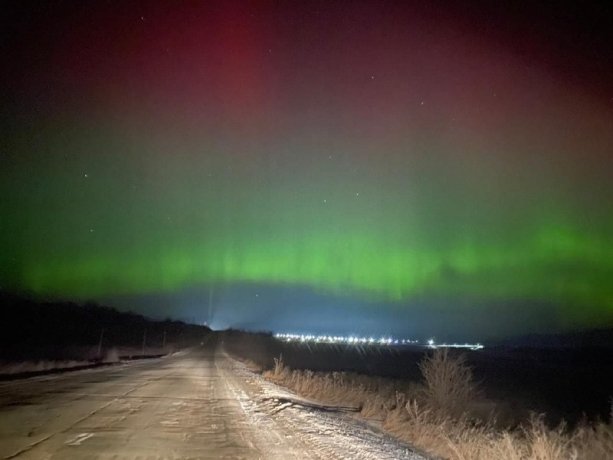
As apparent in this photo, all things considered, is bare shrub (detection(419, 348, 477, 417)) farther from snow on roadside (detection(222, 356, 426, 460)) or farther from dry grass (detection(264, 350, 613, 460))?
snow on roadside (detection(222, 356, 426, 460))

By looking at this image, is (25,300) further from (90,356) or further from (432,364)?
(432,364)

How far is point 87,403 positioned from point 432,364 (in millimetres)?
14836

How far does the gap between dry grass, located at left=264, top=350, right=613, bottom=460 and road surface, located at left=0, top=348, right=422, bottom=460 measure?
105 cm

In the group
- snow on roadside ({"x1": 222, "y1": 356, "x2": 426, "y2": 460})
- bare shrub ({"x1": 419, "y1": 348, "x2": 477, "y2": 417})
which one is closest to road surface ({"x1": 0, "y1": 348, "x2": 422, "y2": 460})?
Answer: snow on roadside ({"x1": 222, "y1": 356, "x2": 426, "y2": 460})

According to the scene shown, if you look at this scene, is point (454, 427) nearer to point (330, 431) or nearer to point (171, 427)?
point (330, 431)

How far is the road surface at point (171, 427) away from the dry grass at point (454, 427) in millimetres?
1054

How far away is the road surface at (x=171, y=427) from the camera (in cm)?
1384

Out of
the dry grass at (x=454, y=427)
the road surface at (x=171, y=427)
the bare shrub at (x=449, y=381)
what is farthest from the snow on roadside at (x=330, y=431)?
the bare shrub at (x=449, y=381)

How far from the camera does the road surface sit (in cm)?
1384

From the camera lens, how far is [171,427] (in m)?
17.3

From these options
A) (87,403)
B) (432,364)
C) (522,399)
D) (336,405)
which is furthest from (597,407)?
(87,403)

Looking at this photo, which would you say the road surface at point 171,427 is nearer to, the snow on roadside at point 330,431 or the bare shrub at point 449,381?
the snow on roadside at point 330,431

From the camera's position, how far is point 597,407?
4841cm

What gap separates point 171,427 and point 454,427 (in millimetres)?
8509
